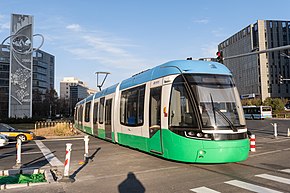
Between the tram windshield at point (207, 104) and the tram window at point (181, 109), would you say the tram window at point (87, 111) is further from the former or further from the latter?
the tram windshield at point (207, 104)

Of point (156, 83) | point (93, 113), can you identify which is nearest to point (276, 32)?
point (93, 113)

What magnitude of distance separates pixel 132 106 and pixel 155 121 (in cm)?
246

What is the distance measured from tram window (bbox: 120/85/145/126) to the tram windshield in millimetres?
2446

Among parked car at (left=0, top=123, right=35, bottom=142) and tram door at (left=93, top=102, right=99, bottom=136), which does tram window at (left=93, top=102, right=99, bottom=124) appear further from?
parked car at (left=0, top=123, right=35, bottom=142)

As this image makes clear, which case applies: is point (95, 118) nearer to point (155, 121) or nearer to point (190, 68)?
point (155, 121)

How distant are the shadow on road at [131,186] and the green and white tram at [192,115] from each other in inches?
65.7

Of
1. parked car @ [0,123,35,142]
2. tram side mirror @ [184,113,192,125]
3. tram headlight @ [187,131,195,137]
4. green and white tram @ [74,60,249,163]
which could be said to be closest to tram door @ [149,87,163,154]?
Result: green and white tram @ [74,60,249,163]

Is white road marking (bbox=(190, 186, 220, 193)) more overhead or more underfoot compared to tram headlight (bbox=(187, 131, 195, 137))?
more underfoot

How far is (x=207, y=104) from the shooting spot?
26.7 ft

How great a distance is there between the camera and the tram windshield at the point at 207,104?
26.2 ft

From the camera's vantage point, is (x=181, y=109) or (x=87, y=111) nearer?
(x=181, y=109)

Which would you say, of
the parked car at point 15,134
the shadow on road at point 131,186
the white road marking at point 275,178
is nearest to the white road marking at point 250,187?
the white road marking at point 275,178

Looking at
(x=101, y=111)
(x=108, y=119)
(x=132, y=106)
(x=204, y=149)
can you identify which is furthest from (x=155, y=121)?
(x=101, y=111)

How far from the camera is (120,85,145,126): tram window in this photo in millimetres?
10945
